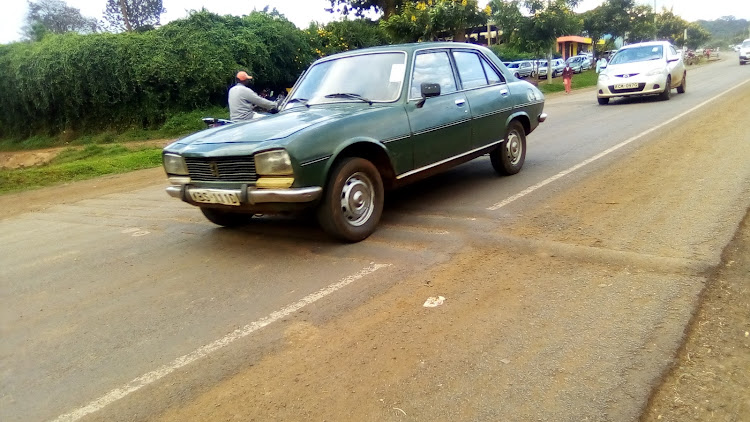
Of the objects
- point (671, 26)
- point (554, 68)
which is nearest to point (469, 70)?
point (554, 68)

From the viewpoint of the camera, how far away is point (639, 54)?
1625 cm

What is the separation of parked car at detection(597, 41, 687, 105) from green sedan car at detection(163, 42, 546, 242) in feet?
32.6

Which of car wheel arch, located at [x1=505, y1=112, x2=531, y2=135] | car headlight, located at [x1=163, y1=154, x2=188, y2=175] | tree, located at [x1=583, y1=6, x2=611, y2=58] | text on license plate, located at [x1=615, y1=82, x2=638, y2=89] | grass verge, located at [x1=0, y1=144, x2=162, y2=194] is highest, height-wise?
tree, located at [x1=583, y1=6, x2=611, y2=58]

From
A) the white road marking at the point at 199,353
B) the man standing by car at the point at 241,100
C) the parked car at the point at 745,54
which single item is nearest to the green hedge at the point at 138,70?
the man standing by car at the point at 241,100

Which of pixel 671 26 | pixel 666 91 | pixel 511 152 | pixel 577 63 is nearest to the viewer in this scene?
pixel 511 152

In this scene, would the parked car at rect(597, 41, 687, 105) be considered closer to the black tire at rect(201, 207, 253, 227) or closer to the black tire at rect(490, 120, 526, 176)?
the black tire at rect(490, 120, 526, 176)

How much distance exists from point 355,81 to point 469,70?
1530 mm

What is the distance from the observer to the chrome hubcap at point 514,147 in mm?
7334

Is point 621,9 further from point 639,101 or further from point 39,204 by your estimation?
point 39,204

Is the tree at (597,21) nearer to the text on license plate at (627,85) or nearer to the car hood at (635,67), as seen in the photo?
the car hood at (635,67)

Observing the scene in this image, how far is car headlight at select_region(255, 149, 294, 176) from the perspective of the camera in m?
4.51

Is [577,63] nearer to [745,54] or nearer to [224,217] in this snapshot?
[745,54]

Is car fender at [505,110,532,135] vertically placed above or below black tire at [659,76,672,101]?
above

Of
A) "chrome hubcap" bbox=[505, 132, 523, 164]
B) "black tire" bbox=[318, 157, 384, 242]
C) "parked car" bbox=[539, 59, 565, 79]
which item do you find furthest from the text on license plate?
"parked car" bbox=[539, 59, 565, 79]
